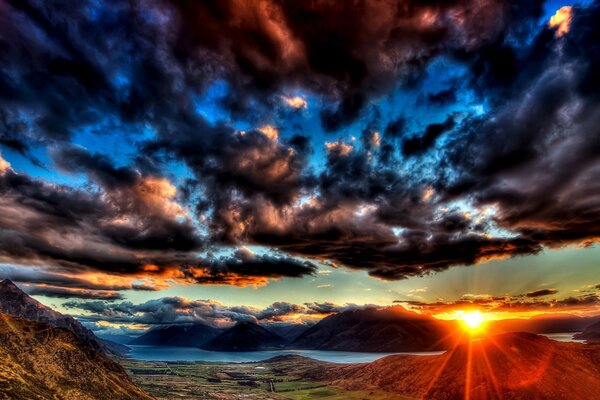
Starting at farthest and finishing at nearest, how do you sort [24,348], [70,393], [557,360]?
[557,360], [24,348], [70,393]

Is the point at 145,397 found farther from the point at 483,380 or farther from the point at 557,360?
the point at 557,360

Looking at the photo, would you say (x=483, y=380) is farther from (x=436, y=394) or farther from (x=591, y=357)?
(x=591, y=357)

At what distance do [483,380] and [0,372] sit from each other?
213894 millimetres

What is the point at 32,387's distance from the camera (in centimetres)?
11775

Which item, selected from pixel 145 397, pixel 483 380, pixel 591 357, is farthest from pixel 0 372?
pixel 591 357

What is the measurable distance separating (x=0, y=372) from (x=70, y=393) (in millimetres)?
Result: 24020

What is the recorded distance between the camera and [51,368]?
5438 inches

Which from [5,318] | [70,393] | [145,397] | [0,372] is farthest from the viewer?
[145,397]

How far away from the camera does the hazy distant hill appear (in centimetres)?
11842

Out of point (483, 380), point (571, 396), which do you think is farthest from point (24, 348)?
point (571, 396)

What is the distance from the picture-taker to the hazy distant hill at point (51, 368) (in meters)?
118

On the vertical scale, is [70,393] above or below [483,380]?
above

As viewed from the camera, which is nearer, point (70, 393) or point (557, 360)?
point (70, 393)

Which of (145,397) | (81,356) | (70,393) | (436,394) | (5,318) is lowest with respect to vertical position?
(436,394)
